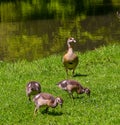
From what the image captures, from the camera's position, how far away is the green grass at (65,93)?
1088 cm

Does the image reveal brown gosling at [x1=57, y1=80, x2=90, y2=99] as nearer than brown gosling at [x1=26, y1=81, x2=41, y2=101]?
No

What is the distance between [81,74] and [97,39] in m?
12.7

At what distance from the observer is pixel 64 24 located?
35812 mm

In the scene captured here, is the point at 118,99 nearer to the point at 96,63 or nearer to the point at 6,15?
the point at 96,63

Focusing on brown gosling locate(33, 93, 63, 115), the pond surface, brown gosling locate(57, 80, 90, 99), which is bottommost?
the pond surface

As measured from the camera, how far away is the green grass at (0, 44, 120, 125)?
1088cm

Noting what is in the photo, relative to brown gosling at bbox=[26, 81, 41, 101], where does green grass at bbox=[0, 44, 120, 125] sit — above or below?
below

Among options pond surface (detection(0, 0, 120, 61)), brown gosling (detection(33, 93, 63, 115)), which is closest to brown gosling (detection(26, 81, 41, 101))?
brown gosling (detection(33, 93, 63, 115))

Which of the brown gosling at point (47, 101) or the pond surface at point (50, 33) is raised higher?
the brown gosling at point (47, 101)

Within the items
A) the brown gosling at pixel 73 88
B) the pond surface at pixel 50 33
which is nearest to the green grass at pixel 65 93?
the brown gosling at pixel 73 88

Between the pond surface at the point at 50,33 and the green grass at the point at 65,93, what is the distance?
18.2 ft

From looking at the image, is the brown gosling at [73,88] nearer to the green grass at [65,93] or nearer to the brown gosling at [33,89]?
the green grass at [65,93]

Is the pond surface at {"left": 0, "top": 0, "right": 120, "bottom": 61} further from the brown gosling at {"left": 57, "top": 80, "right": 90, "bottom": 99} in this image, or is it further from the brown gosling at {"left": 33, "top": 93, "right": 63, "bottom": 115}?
the brown gosling at {"left": 33, "top": 93, "right": 63, "bottom": 115}

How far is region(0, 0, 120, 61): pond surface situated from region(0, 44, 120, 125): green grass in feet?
18.2
